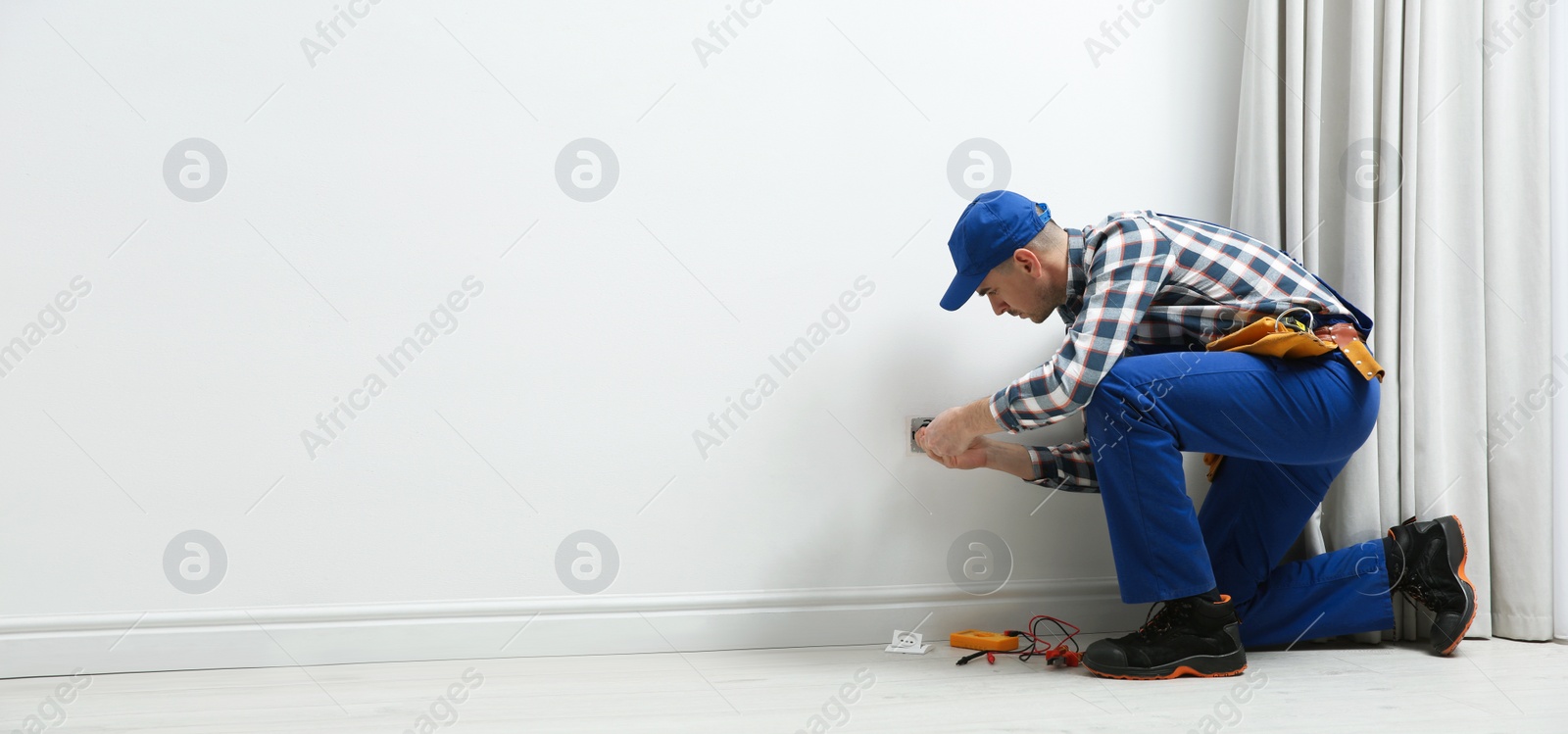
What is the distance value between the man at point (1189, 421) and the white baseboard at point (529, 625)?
0.29 metres

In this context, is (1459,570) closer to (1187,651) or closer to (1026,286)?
(1187,651)

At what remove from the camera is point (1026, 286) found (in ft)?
5.02

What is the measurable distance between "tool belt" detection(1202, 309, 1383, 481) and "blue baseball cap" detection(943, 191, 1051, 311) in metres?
0.37

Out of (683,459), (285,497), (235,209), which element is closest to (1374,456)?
(683,459)

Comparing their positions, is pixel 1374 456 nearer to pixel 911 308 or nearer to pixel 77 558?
pixel 911 308

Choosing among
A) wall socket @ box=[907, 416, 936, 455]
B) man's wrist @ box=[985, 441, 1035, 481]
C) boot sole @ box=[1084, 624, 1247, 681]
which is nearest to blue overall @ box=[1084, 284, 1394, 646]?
boot sole @ box=[1084, 624, 1247, 681]

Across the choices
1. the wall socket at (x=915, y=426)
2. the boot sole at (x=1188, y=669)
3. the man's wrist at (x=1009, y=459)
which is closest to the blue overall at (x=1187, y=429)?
the boot sole at (x=1188, y=669)

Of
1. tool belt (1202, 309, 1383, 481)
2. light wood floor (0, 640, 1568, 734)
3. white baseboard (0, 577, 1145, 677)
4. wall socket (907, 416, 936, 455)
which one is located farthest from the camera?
wall socket (907, 416, 936, 455)

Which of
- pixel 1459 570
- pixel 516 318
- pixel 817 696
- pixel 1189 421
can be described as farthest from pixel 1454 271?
pixel 516 318

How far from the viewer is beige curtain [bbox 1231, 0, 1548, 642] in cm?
165

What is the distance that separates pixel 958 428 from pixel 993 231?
1.12ft

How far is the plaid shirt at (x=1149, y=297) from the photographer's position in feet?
4.57

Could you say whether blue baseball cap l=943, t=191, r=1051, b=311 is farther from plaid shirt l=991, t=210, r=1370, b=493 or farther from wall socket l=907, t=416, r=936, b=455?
wall socket l=907, t=416, r=936, b=455

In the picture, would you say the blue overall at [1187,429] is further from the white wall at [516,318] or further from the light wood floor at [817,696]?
the white wall at [516,318]
